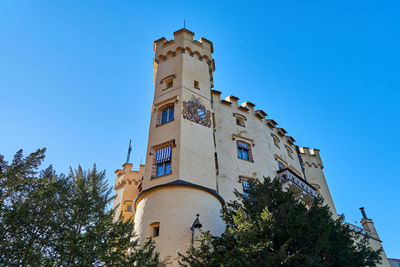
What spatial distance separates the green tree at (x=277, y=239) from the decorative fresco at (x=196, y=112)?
27.5 feet

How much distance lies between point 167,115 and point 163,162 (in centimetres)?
415

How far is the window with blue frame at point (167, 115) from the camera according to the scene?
22.8 meters

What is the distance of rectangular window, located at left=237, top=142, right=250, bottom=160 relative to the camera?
1009 inches

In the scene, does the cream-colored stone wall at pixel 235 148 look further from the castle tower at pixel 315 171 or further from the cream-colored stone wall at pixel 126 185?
the cream-colored stone wall at pixel 126 185

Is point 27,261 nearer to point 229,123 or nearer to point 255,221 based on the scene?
point 255,221

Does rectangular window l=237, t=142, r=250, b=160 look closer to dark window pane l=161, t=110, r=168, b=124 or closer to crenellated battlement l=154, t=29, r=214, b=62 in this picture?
dark window pane l=161, t=110, r=168, b=124

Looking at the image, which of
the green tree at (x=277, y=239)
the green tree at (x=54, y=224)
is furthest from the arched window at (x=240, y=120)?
the green tree at (x=54, y=224)

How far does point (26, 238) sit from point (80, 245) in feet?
6.80

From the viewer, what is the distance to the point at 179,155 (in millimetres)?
19844

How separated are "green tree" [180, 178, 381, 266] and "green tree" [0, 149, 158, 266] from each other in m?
3.03

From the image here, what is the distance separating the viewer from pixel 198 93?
2472 centimetres

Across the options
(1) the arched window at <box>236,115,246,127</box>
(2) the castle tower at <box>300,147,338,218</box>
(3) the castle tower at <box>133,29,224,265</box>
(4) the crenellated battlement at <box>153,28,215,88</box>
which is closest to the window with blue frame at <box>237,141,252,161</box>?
(1) the arched window at <box>236,115,246,127</box>

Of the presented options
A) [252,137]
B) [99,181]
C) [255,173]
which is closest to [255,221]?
[99,181]

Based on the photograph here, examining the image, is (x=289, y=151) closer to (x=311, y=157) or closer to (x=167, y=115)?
(x=311, y=157)
